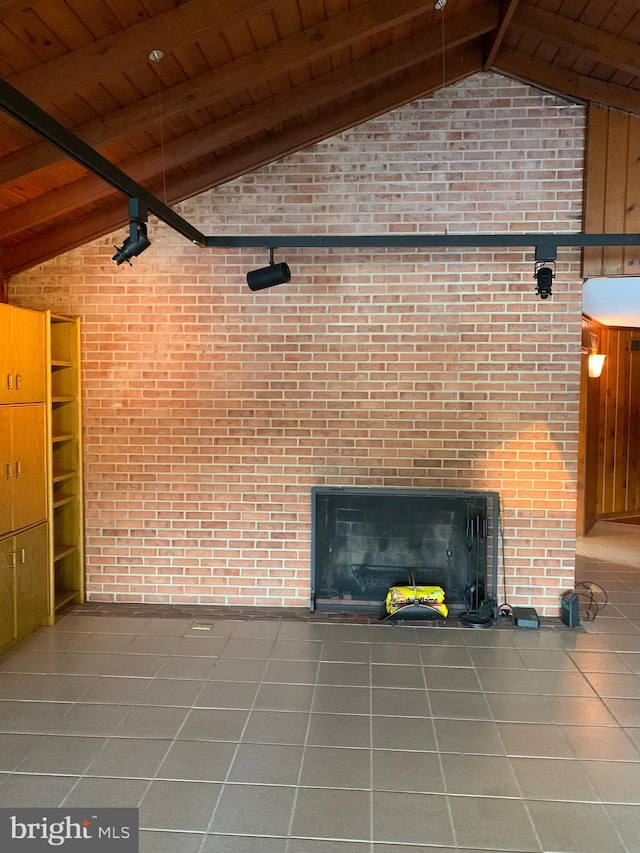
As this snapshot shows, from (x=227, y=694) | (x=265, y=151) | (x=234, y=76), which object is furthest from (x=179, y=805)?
(x=265, y=151)

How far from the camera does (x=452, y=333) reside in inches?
177

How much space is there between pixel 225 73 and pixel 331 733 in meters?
3.44

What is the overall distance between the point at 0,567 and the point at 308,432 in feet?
7.18

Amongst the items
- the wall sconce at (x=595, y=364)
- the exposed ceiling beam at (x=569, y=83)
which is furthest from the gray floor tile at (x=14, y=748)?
the wall sconce at (x=595, y=364)

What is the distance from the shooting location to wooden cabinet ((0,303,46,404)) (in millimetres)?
3781

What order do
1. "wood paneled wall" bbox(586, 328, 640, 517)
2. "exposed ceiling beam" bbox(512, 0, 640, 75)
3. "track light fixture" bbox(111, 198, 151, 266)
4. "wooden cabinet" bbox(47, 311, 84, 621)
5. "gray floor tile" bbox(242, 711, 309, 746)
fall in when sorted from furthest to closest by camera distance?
"wood paneled wall" bbox(586, 328, 640, 517) < "wooden cabinet" bbox(47, 311, 84, 621) < "exposed ceiling beam" bbox(512, 0, 640, 75) < "track light fixture" bbox(111, 198, 151, 266) < "gray floor tile" bbox(242, 711, 309, 746)

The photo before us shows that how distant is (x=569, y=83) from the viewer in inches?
167

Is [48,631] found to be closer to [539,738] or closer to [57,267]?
[57,267]

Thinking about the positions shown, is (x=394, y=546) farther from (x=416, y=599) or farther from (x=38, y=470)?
(x=38, y=470)

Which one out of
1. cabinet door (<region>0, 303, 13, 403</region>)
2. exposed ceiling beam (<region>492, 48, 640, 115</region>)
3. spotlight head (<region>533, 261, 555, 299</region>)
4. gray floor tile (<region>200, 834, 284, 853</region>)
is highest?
exposed ceiling beam (<region>492, 48, 640, 115</region>)

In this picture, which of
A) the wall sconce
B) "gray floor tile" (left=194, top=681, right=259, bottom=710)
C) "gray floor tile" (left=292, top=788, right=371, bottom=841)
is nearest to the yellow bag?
"gray floor tile" (left=194, top=681, right=259, bottom=710)

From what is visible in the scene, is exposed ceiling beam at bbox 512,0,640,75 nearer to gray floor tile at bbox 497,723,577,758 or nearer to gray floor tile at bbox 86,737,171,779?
gray floor tile at bbox 497,723,577,758

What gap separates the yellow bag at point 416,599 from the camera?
171 inches

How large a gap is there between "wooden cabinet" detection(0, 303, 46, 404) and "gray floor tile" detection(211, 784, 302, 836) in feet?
8.63
